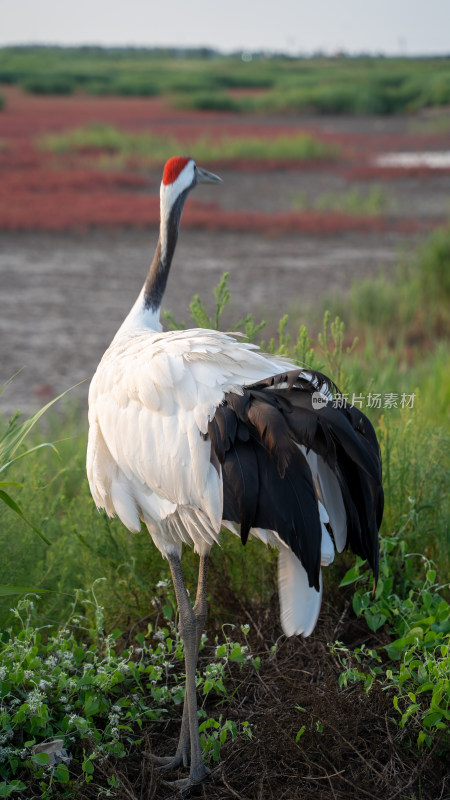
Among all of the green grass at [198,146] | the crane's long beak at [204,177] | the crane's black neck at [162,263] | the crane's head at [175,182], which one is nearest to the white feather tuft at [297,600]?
the crane's black neck at [162,263]

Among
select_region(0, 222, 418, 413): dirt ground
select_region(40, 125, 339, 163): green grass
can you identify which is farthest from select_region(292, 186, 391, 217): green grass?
select_region(40, 125, 339, 163): green grass

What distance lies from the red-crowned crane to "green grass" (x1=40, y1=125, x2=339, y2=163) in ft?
58.9

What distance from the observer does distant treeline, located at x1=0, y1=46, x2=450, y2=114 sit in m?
32.2

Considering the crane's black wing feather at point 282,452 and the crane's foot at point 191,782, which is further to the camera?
the crane's foot at point 191,782

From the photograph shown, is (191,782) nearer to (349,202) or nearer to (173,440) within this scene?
(173,440)

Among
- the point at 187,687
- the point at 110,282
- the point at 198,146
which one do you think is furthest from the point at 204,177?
the point at 198,146

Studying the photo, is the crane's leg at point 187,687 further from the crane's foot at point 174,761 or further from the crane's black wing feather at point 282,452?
the crane's black wing feather at point 282,452

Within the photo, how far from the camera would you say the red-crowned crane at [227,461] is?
2.25 m

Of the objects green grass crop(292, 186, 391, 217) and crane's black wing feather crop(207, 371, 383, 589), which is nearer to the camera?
crane's black wing feather crop(207, 371, 383, 589)

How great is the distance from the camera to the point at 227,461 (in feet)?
7.50

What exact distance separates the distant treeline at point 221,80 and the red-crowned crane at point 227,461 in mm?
26168

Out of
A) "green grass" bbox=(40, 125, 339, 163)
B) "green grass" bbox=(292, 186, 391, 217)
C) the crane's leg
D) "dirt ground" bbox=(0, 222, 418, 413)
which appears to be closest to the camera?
the crane's leg

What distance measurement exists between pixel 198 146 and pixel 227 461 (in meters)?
19.3

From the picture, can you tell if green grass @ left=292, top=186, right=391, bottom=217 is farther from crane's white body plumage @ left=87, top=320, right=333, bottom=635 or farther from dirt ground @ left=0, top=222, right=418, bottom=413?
crane's white body plumage @ left=87, top=320, right=333, bottom=635
